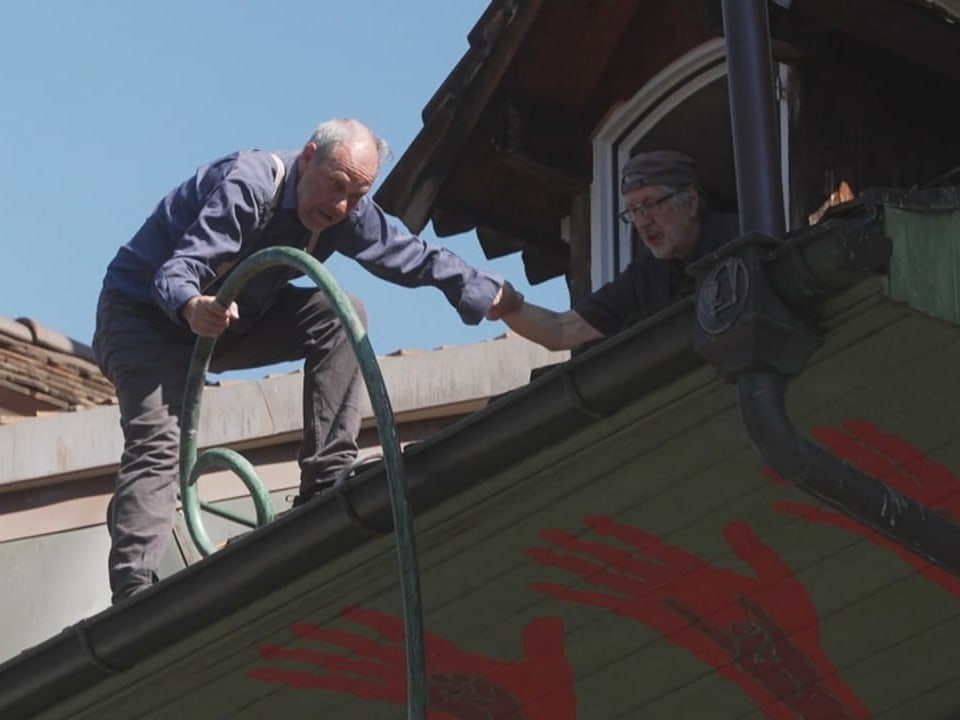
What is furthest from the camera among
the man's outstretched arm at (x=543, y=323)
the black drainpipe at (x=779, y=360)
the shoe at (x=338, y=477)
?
the man's outstretched arm at (x=543, y=323)

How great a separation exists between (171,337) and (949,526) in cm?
327

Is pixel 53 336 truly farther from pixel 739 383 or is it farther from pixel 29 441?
pixel 739 383

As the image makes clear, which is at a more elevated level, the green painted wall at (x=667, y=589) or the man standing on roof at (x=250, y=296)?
the man standing on roof at (x=250, y=296)

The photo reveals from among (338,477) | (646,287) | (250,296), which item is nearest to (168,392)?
(250,296)

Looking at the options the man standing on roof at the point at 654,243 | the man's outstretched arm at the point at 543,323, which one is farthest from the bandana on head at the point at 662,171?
the man's outstretched arm at the point at 543,323

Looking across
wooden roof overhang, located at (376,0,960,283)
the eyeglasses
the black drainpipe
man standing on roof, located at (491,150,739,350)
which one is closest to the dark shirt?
man standing on roof, located at (491,150,739,350)

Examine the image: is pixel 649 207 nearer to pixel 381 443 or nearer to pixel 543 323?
pixel 543 323

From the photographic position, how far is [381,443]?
21.4ft

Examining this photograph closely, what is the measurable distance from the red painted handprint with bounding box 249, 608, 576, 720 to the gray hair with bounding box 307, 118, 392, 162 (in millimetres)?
1504

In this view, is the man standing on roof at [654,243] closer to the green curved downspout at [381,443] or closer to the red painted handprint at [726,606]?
the green curved downspout at [381,443]

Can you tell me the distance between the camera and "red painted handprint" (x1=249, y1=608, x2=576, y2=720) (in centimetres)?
722

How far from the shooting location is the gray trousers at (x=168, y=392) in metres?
8.13

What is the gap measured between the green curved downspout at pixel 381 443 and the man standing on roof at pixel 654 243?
1039mm

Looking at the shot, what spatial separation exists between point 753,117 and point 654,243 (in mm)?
1620
